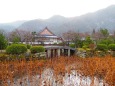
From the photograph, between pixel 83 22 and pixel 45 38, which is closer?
pixel 45 38

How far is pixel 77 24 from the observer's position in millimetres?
114500

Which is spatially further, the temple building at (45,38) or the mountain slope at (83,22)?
the mountain slope at (83,22)

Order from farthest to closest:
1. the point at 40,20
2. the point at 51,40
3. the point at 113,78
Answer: the point at 40,20 → the point at 51,40 → the point at 113,78

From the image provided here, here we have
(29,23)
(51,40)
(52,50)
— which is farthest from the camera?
(29,23)

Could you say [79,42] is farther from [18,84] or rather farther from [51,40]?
[18,84]

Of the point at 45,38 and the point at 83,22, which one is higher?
the point at 83,22

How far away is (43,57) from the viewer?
21234 mm

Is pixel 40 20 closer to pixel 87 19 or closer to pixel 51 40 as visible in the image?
pixel 87 19

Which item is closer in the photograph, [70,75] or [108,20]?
[70,75]

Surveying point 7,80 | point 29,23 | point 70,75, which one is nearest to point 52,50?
point 70,75

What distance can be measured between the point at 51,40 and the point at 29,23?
79.0 meters

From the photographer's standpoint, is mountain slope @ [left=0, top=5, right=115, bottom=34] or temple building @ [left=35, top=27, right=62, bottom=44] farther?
mountain slope @ [left=0, top=5, right=115, bottom=34]

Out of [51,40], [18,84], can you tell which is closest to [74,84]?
[18,84]

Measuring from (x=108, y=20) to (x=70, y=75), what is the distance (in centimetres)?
12256
